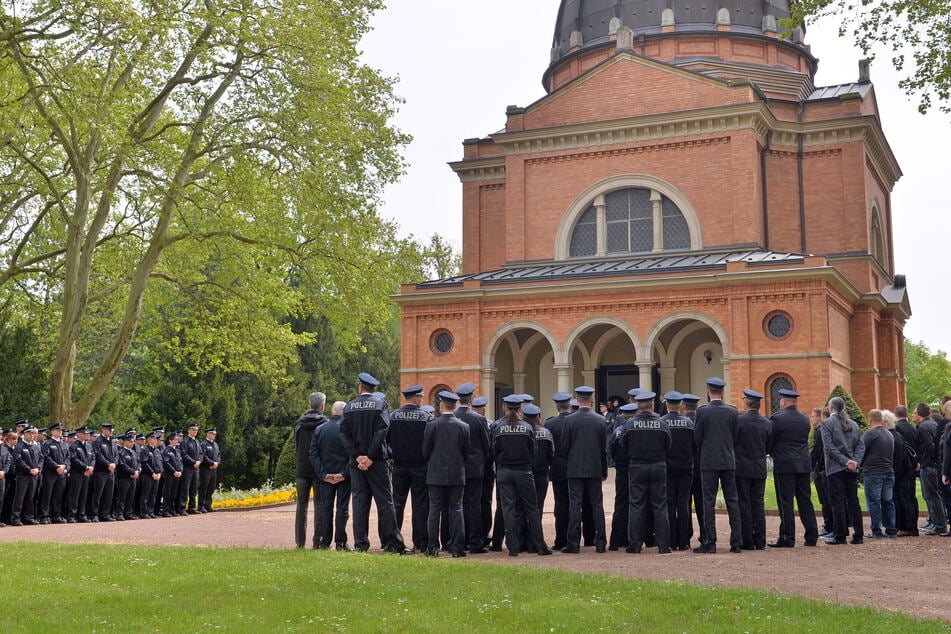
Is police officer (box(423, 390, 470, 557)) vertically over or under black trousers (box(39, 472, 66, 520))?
over

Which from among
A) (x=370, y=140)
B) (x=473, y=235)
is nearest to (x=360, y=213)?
(x=370, y=140)

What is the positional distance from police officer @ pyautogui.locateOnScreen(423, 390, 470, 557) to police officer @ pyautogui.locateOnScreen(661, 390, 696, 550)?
102 inches

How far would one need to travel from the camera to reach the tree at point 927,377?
6669cm

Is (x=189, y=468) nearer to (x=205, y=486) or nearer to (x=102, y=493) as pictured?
(x=205, y=486)

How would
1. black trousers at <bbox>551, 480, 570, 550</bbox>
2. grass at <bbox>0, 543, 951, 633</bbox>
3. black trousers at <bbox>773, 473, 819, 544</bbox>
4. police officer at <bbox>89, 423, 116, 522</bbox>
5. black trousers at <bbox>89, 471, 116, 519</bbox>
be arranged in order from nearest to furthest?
grass at <bbox>0, 543, 951, 633</bbox> < black trousers at <bbox>551, 480, 570, 550</bbox> < black trousers at <bbox>773, 473, 819, 544</bbox> < police officer at <bbox>89, 423, 116, 522</bbox> < black trousers at <bbox>89, 471, 116, 519</bbox>

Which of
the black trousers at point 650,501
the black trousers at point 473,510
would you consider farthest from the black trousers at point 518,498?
the black trousers at point 650,501

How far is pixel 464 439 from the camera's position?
1142 centimetres

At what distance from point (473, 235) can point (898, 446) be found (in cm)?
2399

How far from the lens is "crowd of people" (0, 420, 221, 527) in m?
17.1

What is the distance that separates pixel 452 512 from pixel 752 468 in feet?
12.6

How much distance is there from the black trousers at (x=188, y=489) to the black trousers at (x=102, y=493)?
1684 mm

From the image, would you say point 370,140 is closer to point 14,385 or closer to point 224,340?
point 224,340

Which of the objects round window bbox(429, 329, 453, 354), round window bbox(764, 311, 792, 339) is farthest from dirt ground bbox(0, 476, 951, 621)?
round window bbox(429, 329, 453, 354)

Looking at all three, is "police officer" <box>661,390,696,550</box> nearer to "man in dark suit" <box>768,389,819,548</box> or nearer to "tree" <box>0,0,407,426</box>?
"man in dark suit" <box>768,389,819,548</box>
